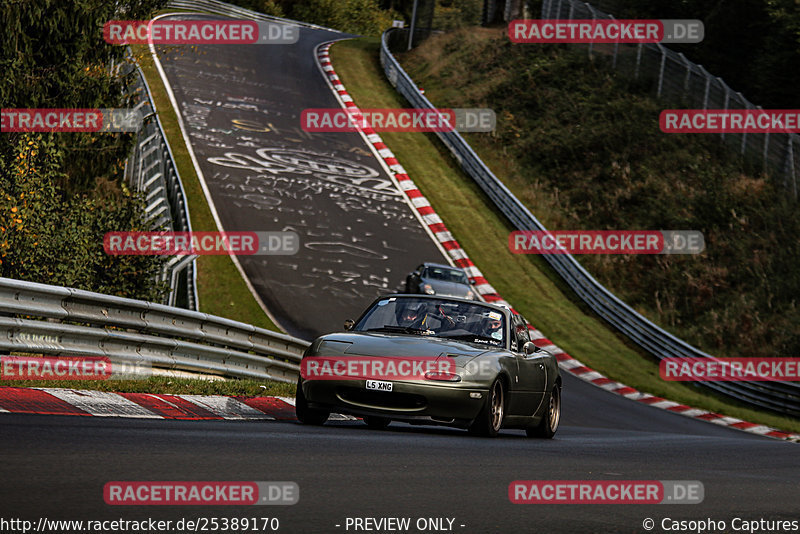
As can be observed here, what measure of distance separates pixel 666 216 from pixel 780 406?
1123 cm

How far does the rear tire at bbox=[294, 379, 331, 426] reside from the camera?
988 centimetres

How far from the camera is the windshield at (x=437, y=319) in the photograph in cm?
1070

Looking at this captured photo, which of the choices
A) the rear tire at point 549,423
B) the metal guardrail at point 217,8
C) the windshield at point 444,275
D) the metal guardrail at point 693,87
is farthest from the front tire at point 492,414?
the metal guardrail at point 217,8

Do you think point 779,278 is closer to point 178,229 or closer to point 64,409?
point 178,229

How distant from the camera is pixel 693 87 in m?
37.7

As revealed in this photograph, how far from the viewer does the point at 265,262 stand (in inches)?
1051

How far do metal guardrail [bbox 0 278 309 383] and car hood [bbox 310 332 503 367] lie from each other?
2392 mm

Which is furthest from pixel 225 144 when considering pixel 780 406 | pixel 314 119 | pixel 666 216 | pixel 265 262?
pixel 780 406

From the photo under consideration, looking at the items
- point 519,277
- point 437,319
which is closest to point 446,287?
point 519,277

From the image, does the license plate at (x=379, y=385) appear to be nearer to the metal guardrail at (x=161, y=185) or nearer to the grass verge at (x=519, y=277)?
the metal guardrail at (x=161, y=185)

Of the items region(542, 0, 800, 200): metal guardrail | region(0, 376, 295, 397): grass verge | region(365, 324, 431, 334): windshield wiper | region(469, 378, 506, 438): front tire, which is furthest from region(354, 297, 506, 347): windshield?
region(542, 0, 800, 200): metal guardrail

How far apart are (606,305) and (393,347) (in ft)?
62.8

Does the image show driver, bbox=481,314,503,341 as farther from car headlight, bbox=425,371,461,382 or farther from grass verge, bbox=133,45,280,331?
grass verge, bbox=133,45,280,331

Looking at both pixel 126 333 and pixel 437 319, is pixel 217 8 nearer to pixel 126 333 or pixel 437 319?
pixel 126 333
